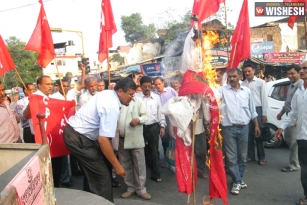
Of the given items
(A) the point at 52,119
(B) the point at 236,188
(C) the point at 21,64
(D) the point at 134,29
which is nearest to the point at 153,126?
(B) the point at 236,188

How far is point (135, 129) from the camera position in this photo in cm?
437

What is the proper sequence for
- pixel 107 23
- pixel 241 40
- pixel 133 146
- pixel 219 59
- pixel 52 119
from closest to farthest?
pixel 52 119, pixel 133 146, pixel 241 40, pixel 107 23, pixel 219 59

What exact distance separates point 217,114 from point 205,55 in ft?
2.62

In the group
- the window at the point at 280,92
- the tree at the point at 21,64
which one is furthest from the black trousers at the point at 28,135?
the tree at the point at 21,64

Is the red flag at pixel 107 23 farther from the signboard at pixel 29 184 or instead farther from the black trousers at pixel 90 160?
the signboard at pixel 29 184

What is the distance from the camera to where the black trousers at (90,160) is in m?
3.38

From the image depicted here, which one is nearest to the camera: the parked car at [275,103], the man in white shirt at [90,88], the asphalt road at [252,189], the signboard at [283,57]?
the asphalt road at [252,189]

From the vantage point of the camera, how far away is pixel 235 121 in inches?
170

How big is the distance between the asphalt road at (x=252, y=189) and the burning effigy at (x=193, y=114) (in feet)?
2.21

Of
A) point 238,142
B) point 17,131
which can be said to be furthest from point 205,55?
point 17,131

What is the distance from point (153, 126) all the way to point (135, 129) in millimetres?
797

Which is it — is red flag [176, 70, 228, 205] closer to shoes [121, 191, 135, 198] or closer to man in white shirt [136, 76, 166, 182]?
shoes [121, 191, 135, 198]

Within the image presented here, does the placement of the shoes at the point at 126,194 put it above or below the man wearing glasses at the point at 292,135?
below

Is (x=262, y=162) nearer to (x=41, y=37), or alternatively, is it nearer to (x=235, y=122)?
(x=235, y=122)
